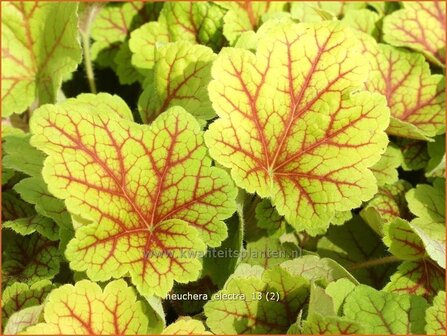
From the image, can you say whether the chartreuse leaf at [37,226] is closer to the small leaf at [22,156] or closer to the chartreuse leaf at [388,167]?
the small leaf at [22,156]

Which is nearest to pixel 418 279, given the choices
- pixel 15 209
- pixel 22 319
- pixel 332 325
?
pixel 332 325

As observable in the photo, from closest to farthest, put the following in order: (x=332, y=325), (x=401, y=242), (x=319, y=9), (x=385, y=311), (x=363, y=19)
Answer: (x=332, y=325)
(x=385, y=311)
(x=401, y=242)
(x=319, y=9)
(x=363, y=19)

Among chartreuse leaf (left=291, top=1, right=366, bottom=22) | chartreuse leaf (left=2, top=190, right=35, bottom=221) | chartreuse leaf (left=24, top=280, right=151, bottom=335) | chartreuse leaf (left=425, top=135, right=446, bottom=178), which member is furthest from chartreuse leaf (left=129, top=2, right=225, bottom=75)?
chartreuse leaf (left=24, top=280, right=151, bottom=335)

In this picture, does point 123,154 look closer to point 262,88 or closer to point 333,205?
point 262,88

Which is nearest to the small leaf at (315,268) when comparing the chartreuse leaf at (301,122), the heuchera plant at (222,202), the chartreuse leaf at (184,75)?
the heuchera plant at (222,202)

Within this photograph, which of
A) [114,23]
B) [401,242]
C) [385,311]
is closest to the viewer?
[385,311]

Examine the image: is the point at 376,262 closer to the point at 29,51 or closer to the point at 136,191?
the point at 136,191

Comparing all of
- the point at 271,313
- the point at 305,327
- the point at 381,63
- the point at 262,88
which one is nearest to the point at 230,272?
the point at 271,313
